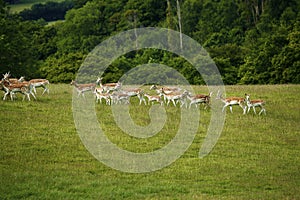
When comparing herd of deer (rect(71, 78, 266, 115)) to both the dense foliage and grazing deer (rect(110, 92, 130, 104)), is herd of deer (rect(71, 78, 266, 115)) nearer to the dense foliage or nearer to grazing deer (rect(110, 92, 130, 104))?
grazing deer (rect(110, 92, 130, 104))

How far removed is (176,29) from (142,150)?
68487 millimetres

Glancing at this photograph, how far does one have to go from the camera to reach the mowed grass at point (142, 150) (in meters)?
17.6

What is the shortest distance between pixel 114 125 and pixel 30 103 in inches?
198

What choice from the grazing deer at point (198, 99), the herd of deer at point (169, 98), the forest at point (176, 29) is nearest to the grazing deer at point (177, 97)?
the herd of deer at point (169, 98)

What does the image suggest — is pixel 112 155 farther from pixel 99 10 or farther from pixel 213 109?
pixel 99 10

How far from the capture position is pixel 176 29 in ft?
294

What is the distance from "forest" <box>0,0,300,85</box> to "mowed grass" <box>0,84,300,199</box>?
3031 centimetres

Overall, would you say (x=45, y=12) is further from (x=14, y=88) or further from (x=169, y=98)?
(x=14, y=88)

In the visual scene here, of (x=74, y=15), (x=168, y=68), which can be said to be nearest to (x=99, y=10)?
(x=74, y=15)

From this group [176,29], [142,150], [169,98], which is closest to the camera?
[142,150]

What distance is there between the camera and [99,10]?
106500 millimetres

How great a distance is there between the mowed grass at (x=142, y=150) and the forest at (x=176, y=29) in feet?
99.4

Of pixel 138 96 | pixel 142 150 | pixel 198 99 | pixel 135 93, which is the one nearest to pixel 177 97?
pixel 198 99

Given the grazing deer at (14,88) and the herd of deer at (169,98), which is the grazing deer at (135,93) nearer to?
the herd of deer at (169,98)
